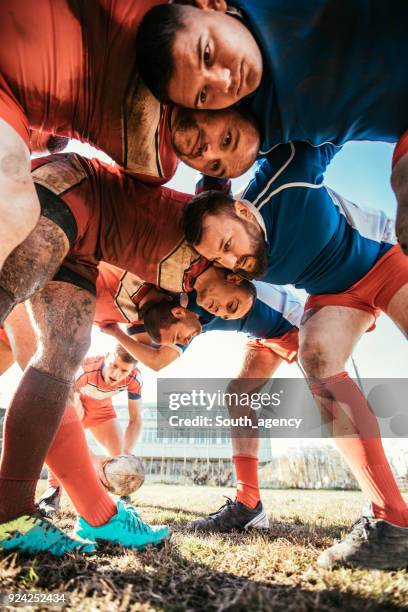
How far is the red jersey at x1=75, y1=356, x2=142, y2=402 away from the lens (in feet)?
19.3

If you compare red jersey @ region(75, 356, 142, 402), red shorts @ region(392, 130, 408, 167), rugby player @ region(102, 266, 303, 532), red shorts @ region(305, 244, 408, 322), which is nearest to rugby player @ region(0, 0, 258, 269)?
red shorts @ region(392, 130, 408, 167)

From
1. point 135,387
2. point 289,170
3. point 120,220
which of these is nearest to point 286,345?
point 289,170

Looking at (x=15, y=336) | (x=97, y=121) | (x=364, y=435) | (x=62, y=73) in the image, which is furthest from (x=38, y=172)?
(x=364, y=435)

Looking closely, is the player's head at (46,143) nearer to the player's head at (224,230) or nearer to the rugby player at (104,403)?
the player's head at (224,230)

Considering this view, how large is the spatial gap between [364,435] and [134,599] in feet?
5.02

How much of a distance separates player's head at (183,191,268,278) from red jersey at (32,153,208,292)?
0.34 feet

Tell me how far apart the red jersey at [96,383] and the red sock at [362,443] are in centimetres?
390

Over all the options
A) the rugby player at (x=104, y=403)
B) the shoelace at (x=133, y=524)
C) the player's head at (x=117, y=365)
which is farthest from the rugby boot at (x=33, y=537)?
the rugby player at (x=104, y=403)

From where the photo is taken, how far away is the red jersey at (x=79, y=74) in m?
1.40

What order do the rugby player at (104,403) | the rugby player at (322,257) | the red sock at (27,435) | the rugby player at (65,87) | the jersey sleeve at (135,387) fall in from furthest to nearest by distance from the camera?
the jersey sleeve at (135,387) < the rugby player at (104,403) < the rugby player at (322,257) < the red sock at (27,435) < the rugby player at (65,87)

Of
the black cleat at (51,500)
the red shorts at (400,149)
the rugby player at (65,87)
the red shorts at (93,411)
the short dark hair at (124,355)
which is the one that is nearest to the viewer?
the rugby player at (65,87)

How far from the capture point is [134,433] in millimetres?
6039

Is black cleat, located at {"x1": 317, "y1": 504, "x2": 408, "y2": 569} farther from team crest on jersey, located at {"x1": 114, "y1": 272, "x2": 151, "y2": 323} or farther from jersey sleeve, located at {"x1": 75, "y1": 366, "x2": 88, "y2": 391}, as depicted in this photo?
jersey sleeve, located at {"x1": 75, "y1": 366, "x2": 88, "y2": 391}

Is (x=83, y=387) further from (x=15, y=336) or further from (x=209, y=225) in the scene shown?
(x=209, y=225)
